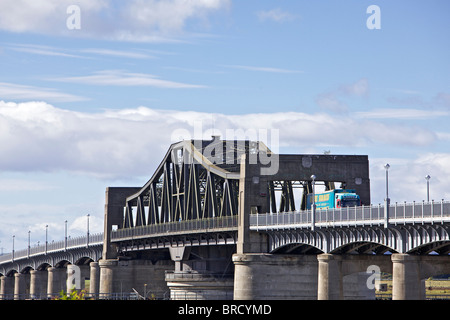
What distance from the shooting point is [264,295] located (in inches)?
3738

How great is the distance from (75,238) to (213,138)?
59052 mm

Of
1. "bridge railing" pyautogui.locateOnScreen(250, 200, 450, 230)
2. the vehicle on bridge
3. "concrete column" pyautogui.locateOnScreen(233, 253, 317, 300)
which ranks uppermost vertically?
the vehicle on bridge

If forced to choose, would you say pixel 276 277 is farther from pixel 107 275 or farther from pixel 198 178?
pixel 107 275

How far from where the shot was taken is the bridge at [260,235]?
239 feet

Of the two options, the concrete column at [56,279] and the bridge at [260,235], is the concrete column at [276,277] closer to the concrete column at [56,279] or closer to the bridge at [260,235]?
the bridge at [260,235]

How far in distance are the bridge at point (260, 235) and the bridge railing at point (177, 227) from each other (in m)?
0.19

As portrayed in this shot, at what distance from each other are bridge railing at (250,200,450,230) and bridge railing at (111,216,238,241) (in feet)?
29.0

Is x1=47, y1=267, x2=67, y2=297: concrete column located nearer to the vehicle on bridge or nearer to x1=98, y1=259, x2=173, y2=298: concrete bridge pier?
x1=98, y1=259, x2=173, y2=298: concrete bridge pier

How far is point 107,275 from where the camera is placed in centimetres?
14925

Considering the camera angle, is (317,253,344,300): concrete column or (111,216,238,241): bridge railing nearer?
(317,253,344,300): concrete column

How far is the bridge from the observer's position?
7294cm

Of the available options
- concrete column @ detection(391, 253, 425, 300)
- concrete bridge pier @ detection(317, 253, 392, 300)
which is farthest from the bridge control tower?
concrete column @ detection(391, 253, 425, 300)

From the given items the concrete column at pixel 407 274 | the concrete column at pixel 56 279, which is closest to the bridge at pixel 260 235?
the concrete column at pixel 407 274

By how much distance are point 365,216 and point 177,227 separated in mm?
52276
